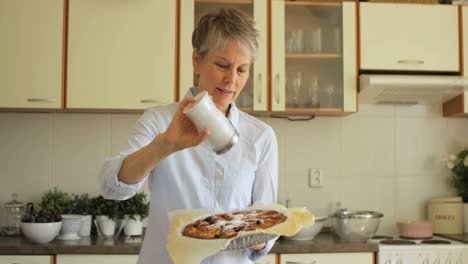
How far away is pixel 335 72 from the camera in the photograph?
287cm

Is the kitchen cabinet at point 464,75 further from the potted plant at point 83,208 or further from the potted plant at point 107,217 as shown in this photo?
the potted plant at point 83,208

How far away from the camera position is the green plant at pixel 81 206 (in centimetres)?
284

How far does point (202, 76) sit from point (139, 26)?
156cm

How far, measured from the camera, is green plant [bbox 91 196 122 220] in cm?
276

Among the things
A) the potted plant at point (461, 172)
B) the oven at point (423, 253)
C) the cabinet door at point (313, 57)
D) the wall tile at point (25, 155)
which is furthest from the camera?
the potted plant at point (461, 172)

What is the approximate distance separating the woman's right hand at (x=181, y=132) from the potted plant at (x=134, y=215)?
1.76 m

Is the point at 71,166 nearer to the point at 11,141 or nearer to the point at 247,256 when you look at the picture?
the point at 11,141

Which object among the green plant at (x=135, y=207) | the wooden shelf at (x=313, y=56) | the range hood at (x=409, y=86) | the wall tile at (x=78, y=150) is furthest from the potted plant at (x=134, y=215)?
the range hood at (x=409, y=86)

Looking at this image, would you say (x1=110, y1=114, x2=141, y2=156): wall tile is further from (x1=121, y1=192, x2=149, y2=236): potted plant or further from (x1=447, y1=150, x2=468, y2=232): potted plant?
(x1=447, y1=150, x2=468, y2=232): potted plant

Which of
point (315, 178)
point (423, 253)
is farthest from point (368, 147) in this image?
point (423, 253)

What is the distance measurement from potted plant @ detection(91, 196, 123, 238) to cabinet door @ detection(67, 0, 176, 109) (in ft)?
1.56

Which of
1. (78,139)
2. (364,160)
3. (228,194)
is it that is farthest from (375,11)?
(228,194)

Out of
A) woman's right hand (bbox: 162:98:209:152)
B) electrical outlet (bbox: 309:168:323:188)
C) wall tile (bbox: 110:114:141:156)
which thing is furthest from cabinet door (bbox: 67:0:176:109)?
woman's right hand (bbox: 162:98:209:152)

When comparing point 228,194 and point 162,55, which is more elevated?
point 162,55
